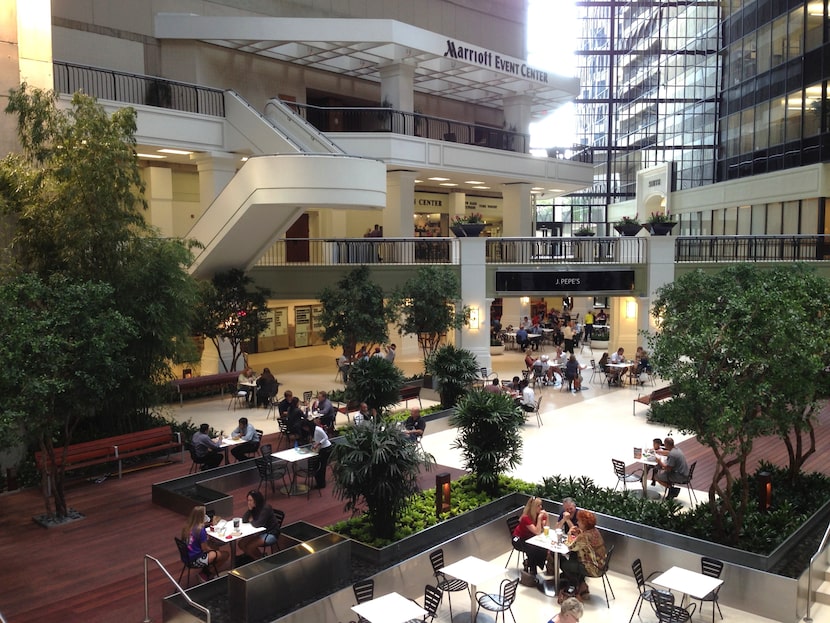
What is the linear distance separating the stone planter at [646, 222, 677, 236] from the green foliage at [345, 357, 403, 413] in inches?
479

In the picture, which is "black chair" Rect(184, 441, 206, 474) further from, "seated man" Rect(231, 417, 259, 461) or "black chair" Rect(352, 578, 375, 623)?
"black chair" Rect(352, 578, 375, 623)

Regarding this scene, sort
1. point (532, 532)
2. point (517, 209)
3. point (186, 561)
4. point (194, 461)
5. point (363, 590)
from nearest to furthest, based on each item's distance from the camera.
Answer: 1. point (363, 590)
2. point (186, 561)
3. point (532, 532)
4. point (194, 461)
5. point (517, 209)

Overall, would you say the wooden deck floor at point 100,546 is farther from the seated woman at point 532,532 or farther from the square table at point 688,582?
the square table at point 688,582

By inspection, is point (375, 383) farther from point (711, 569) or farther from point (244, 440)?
point (711, 569)

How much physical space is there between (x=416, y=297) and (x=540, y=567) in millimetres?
12158

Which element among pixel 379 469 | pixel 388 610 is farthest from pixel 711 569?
pixel 379 469

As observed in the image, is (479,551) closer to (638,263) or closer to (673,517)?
(673,517)

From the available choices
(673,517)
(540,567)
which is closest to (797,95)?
(673,517)

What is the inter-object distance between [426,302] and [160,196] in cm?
1095

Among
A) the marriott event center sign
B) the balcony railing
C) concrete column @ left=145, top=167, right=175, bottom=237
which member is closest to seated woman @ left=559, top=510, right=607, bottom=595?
the marriott event center sign

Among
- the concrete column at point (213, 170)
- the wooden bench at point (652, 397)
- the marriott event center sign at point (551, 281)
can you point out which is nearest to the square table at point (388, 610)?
the wooden bench at point (652, 397)

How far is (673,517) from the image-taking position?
33.0ft

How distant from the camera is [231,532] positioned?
8789 millimetres

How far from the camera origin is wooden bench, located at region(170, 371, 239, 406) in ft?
62.1
